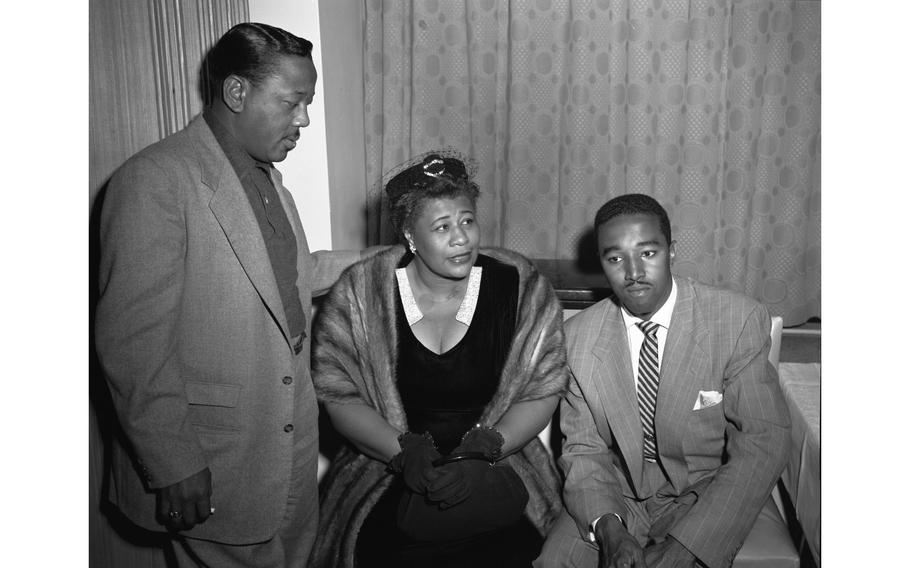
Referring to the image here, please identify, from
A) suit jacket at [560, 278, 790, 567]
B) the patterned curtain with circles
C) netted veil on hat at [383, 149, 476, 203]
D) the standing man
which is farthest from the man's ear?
the patterned curtain with circles

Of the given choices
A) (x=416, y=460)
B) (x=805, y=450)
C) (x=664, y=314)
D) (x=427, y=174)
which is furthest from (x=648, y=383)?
(x=427, y=174)

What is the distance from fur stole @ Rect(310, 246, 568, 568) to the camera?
187cm

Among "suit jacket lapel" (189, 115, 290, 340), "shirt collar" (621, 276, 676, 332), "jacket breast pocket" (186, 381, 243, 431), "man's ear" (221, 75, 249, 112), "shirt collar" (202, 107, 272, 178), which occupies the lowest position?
"jacket breast pocket" (186, 381, 243, 431)

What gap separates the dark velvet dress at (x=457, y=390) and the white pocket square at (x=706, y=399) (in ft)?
1.62

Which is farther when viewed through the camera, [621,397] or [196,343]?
[621,397]

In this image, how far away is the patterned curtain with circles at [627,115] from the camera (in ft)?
10.4

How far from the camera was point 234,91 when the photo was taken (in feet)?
5.31

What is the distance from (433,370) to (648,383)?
1.81 ft

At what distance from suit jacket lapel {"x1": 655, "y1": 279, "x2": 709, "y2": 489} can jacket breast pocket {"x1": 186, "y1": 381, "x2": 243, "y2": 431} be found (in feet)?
3.34

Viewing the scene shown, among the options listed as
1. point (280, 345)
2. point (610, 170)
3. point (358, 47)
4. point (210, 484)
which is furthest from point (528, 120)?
point (210, 484)

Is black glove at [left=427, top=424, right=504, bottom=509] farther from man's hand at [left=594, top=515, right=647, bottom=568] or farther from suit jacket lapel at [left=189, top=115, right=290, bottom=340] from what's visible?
suit jacket lapel at [left=189, top=115, right=290, bottom=340]

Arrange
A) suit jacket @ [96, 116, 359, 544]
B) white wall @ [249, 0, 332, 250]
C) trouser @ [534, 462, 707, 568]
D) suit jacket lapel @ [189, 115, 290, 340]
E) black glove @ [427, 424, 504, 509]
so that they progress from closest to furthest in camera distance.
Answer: suit jacket @ [96, 116, 359, 544] → suit jacket lapel @ [189, 115, 290, 340] → black glove @ [427, 424, 504, 509] → trouser @ [534, 462, 707, 568] → white wall @ [249, 0, 332, 250]

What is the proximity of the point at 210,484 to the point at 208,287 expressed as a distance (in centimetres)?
41

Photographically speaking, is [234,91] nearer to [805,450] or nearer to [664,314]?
[664,314]
